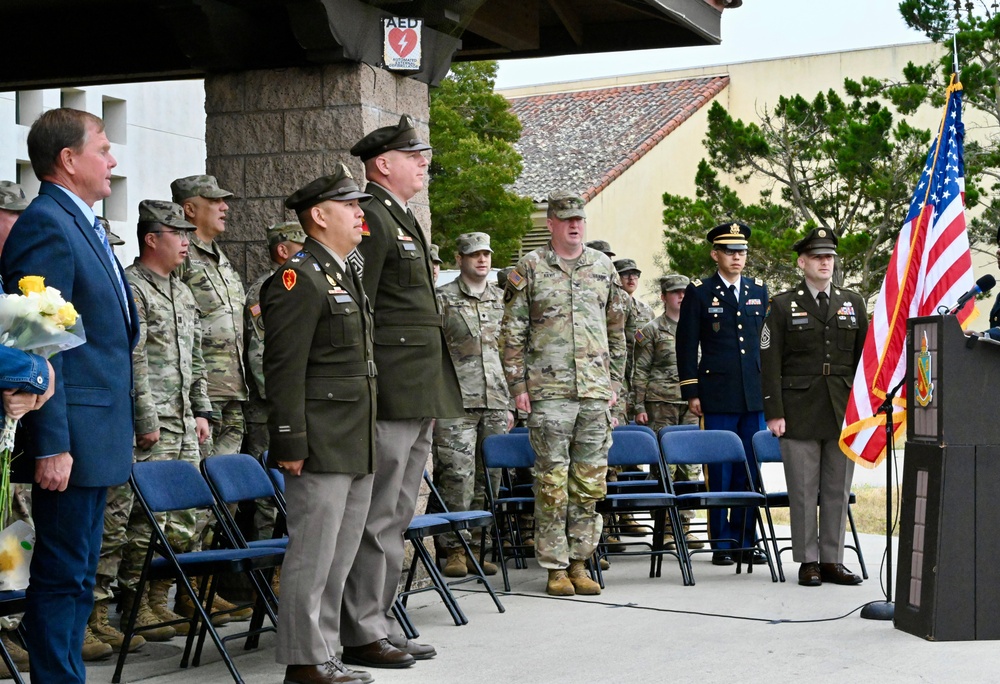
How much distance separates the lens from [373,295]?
19.3 feet

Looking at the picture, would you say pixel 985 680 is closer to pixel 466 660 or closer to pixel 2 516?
pixel 466 660

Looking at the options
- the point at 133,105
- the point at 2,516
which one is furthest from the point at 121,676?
the point at 133,105

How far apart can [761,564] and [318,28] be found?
4.52 m

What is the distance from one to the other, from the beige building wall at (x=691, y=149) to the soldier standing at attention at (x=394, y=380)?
2233 centimetres

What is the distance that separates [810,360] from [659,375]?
345cm

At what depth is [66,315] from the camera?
164 inches

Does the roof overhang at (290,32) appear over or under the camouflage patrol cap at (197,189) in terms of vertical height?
over

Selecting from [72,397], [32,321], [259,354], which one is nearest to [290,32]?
[259,354]

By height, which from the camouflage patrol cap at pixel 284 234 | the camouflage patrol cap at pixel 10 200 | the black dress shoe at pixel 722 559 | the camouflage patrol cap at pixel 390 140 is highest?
the camouflage patrol cap at pixel 390 140

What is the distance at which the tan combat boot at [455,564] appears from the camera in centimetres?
848

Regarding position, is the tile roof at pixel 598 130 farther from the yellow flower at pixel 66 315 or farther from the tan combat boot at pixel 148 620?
the yellow flower at pixel 66 315

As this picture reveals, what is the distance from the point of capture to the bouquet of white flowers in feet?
13.4

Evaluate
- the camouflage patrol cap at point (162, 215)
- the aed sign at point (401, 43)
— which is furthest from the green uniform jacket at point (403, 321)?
the aed sign at point (401, 43)

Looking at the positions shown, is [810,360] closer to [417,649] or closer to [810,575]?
[810,575]
